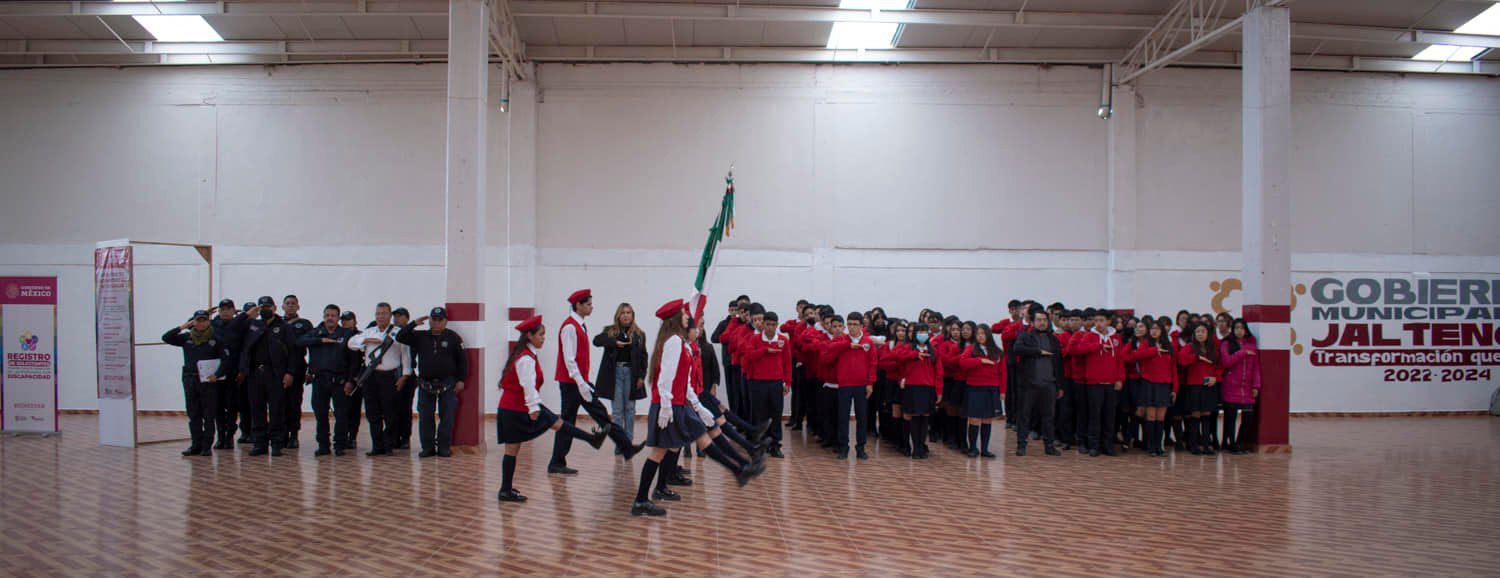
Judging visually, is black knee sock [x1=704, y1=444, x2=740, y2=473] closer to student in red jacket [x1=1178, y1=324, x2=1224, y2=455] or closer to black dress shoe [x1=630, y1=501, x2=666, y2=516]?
black dress shoe [x1=630, y1=501, x2=666, y2=516]

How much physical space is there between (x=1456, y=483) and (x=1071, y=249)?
20.4 feet

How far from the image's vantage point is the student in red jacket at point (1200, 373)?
9.57 meters

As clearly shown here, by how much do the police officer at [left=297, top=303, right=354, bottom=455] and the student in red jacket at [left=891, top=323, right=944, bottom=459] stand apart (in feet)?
18.2

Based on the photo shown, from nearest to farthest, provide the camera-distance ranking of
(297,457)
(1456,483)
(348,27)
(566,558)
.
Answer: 1. (566,558)
2. (1456,483)
3. (297,457)
4. (348,27)

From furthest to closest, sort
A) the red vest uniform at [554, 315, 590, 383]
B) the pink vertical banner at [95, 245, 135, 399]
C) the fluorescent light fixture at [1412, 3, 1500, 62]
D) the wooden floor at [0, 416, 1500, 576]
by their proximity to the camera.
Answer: the fluorescent light fixture at [1412, 3, 1500, 62] < the pink vertical banner at [95, 245, 135, 399] < the red vest uniform at [554, 315, 590, 383] < the wooden floor at [0, 416, 1500, 576]

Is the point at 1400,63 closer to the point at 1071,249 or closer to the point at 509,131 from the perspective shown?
the point at 1071,249

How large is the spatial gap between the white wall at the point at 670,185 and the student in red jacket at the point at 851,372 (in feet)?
13.6

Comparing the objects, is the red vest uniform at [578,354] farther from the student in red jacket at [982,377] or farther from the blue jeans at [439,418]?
the student in red jacket at [982,377]

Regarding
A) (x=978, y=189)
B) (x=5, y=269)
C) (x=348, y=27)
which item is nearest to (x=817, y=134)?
(x=978, y=189)

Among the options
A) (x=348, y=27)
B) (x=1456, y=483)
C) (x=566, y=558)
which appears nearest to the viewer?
(x=566, y=558)

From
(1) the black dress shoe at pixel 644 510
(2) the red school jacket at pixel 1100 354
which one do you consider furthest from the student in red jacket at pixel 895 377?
(1) the black dress shoe at pixel 644 510

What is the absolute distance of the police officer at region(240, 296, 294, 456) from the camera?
9102 mm

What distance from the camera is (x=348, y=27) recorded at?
1231cm

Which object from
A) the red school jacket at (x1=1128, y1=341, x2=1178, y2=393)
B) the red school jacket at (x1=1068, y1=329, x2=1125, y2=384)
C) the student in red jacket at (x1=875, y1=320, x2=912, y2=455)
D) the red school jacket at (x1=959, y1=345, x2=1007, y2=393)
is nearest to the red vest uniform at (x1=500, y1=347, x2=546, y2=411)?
the student in red jacket at (x1=875, y1=320, x2=912, y2=455)
